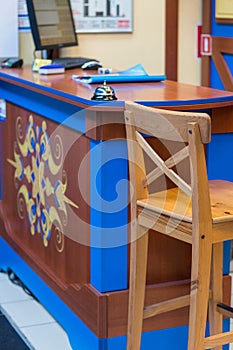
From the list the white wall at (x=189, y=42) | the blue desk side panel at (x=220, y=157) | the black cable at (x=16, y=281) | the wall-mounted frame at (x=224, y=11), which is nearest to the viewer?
the blue desk side panel at (x=220, y=157)

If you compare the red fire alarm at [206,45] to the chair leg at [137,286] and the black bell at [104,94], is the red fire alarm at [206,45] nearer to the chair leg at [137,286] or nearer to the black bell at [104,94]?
the black bell at [104,94]

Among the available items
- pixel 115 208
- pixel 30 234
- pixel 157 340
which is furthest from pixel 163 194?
pixel 30 234

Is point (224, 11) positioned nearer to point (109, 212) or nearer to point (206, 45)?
point (206, 45)

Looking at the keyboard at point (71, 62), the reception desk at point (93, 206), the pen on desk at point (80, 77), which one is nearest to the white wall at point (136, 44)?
the keyboard at point (71, 62)

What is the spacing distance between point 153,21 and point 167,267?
2.11 m

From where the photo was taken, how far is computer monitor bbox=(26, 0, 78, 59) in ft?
12.8

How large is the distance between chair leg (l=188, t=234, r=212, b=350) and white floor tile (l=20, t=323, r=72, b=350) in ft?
3.18

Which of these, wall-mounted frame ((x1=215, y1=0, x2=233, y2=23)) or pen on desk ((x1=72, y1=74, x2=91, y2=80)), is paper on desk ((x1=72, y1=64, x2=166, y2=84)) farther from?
wall-mounted frame ((x1=215, y1=0, x2=233, y2=23))

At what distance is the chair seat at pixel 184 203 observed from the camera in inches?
93.5

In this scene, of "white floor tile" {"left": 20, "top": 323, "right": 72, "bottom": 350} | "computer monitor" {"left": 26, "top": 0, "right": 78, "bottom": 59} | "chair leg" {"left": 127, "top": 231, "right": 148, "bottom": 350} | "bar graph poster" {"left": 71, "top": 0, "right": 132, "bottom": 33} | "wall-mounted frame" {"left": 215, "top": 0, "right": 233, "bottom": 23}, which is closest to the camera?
"chair leg" {"left": 127, "top": 231, "right": 148, "bottom": 350}

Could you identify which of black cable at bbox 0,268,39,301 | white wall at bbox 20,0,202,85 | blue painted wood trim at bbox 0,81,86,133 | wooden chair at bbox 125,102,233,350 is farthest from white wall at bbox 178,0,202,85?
wooden chair at bbox 125,102,233,350

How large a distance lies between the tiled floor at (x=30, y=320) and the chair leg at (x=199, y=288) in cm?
97

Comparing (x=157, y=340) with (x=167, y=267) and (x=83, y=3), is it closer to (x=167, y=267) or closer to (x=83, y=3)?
(x=167, y=267)

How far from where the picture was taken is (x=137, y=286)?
262cm
